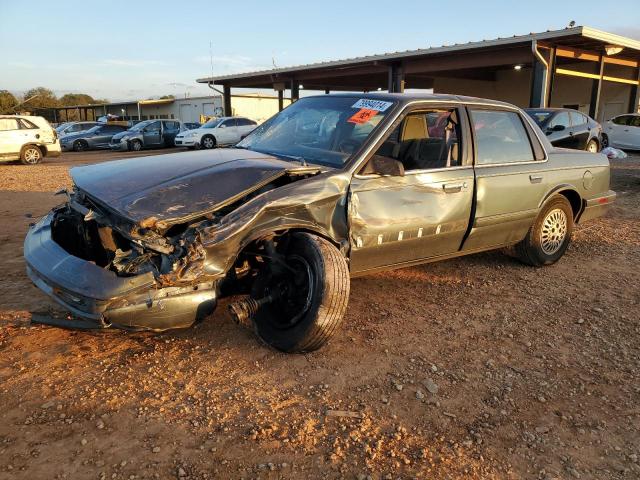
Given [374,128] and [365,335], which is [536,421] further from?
[374,128]

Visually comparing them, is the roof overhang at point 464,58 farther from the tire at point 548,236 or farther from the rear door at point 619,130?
the tire at point 548,236

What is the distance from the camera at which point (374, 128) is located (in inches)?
141

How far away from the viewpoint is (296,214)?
123 inches

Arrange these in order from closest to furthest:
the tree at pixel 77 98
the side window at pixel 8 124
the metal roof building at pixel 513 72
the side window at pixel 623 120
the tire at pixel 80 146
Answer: the metal roof building at pixel 513 72
the side window at pixel 8 124
the side window at pixel 623 120
the tire at pixel 80 146
the tree at pixel 77 98

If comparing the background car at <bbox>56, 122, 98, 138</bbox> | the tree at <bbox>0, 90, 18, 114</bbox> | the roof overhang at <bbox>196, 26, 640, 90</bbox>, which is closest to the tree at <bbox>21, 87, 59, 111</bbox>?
the tree at <bbox>0, 90, 18, 114</bbox>

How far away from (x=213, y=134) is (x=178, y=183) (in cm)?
1842

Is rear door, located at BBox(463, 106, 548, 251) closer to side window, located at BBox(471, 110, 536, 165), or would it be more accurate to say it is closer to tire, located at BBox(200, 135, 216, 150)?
side window, located at BBox(471, 110, 536, 165)

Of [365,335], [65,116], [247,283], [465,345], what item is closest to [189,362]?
[247,283]

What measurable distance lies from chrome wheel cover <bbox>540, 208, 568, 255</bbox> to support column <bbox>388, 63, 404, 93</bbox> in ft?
45.4

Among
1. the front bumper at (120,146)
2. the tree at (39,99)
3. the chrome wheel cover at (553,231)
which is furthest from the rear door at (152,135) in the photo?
the tree at (39,99)

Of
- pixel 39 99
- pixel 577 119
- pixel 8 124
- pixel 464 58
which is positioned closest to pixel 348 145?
pixel 577 119

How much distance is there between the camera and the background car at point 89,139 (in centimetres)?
2417

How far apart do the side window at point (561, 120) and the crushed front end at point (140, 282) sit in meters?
11.6

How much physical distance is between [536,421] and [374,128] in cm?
215
